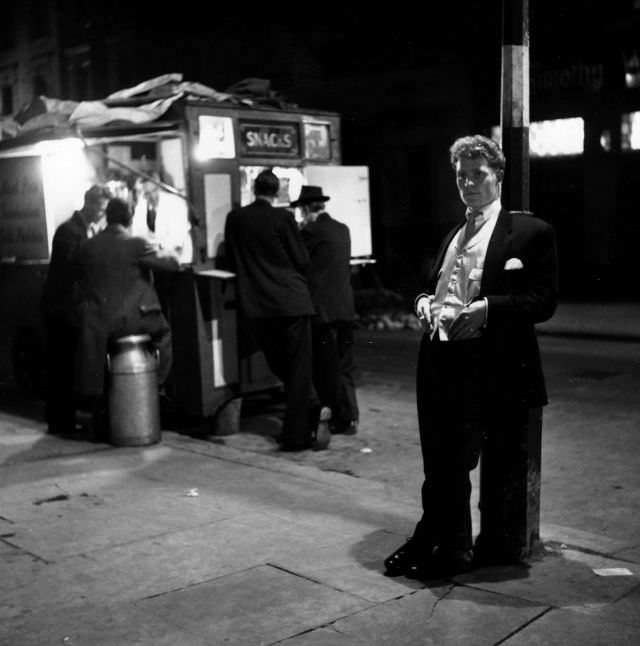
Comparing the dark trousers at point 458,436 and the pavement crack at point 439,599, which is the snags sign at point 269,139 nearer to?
the dark trousers at point 458,436

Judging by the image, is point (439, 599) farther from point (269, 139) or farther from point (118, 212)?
point (269, 139)

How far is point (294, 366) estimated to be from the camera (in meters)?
7.65

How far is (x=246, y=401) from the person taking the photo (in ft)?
31.9

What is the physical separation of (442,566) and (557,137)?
55.7ft

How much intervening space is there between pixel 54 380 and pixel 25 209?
2.07 m

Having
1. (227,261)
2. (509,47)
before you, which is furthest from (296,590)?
(227,261)

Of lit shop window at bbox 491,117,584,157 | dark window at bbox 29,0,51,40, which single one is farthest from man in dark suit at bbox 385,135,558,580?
dark window at bbox 29,0,51,40

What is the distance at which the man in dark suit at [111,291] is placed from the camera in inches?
307

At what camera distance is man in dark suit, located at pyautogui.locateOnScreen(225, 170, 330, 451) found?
25.1ft

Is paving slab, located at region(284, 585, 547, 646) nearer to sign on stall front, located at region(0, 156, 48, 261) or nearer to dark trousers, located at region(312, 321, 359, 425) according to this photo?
dark trousers, located at region(312, 321, 359, 425)

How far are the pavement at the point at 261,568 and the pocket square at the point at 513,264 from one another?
1.45m

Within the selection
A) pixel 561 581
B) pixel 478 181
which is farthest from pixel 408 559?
pixel 478 181

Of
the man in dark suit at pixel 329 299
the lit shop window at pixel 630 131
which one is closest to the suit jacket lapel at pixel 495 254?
the man in dark suit at pixel 329 299

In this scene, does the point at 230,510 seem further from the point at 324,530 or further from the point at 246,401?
the point at 246,401
